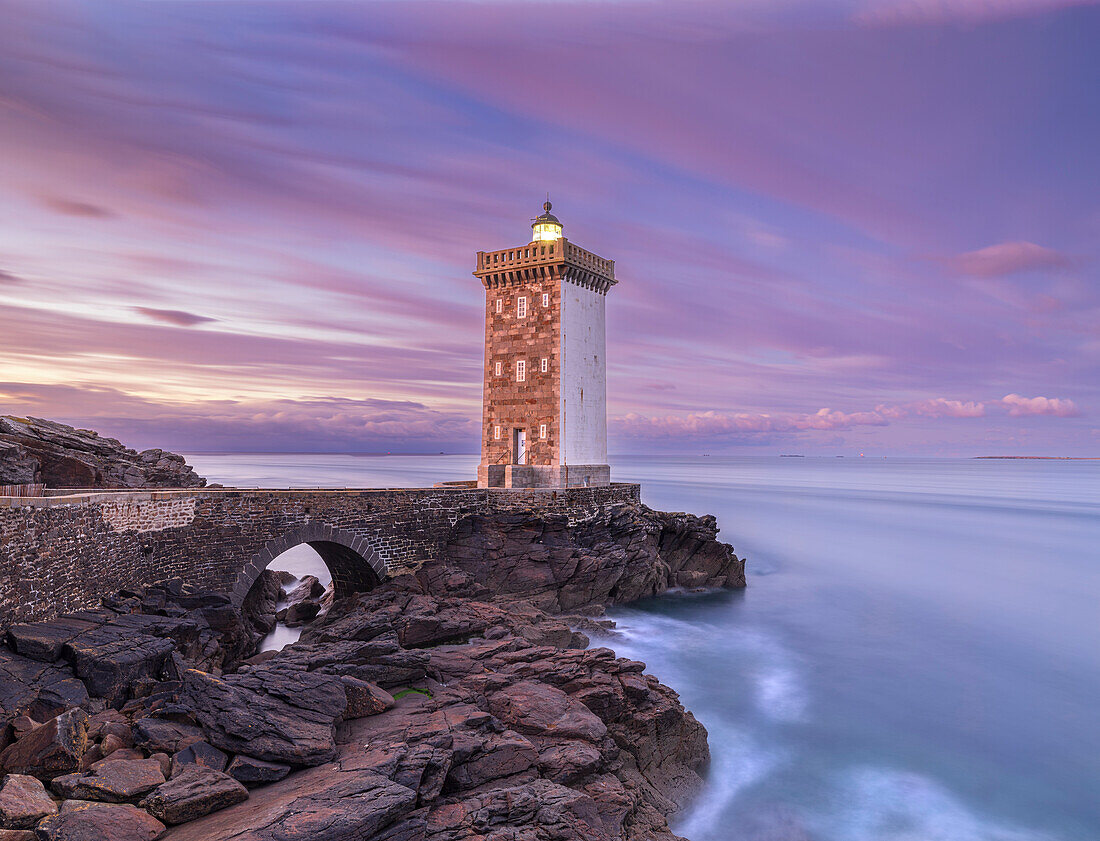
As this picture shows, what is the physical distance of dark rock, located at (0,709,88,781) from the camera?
27.2ft

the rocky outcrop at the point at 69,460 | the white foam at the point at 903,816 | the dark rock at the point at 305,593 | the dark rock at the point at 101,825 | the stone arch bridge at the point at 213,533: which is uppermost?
the rocky outcrop at the point at 69,460

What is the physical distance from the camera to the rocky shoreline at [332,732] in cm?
790

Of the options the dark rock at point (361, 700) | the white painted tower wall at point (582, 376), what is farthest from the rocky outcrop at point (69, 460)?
the white painted tower wall at point (582, 376)

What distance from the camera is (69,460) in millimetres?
23188

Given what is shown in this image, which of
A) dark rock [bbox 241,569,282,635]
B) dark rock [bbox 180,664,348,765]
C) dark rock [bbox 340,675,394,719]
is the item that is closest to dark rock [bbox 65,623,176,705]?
dark rock [bbox 180,664,348,765]

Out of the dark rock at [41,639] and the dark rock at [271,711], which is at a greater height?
the dark rock at [41,639]

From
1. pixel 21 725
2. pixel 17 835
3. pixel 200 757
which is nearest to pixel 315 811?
pixel 200 757

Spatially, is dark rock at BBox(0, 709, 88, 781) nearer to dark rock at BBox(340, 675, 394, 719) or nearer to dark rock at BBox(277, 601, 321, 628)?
dark rock at BBox(340, 675, 394, 719)

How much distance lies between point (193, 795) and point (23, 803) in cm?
180

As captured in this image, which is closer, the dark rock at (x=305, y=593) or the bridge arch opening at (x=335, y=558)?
the bridge arch opening at (x=335, y=558)

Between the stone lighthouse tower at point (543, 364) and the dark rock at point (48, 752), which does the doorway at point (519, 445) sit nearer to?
the stone lighthouse tower at point (543, 364)

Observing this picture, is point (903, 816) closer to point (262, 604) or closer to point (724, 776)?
point (724, 776)

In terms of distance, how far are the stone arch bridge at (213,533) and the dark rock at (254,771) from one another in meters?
5.93

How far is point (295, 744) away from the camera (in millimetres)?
9352
